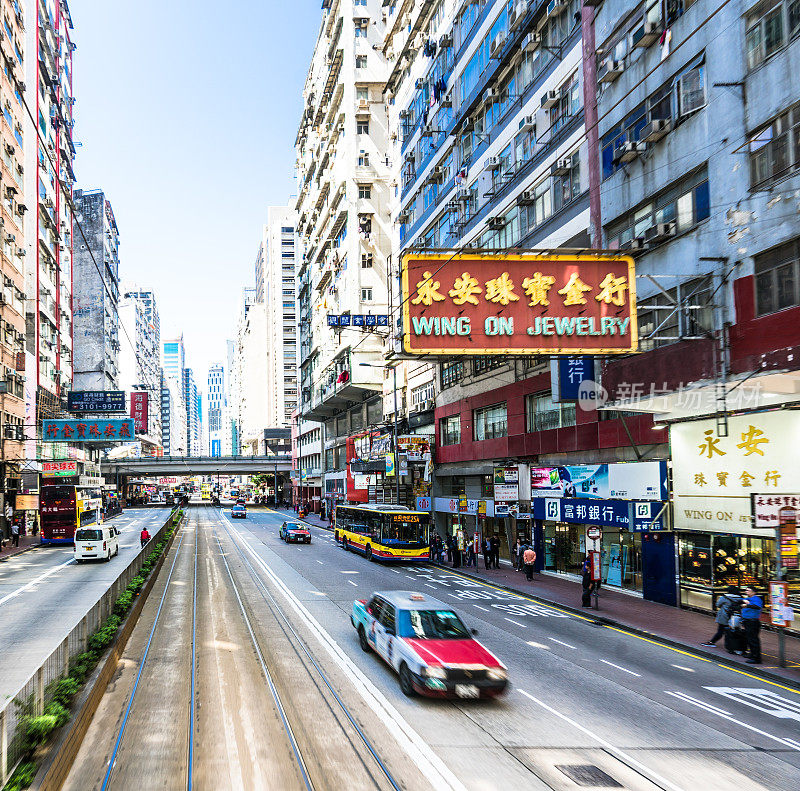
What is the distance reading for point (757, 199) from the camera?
2008 cm

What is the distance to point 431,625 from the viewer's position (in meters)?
14.7

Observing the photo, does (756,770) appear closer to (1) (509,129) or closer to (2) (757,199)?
(2) (757,199)

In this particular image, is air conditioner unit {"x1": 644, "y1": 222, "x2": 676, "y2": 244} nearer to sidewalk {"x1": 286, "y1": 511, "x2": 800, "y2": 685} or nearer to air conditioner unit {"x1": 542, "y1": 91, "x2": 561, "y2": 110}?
air conditioner unit {"x1": 542, "y1": 91, "x2": 561, "y2": 110}

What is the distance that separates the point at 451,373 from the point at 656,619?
27.0m

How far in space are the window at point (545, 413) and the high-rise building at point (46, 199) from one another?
152ft

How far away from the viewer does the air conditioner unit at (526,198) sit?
35.2 m

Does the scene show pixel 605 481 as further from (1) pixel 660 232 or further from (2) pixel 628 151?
(2) pixel 628 151

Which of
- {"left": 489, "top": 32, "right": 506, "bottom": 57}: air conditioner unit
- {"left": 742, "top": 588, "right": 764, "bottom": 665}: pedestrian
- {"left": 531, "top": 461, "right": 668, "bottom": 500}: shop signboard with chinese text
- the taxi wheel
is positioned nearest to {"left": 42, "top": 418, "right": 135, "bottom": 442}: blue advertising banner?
{"left": 531, "top": 461, "right": 668, "bottom": 500}: shop signboard with chinese text

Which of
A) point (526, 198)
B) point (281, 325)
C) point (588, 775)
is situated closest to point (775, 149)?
point (588, 775)

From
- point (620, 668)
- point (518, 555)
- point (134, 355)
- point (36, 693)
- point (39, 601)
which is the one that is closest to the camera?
point (36, 693)

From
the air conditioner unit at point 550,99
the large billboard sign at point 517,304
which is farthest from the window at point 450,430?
the large billboard sign at point 517,304

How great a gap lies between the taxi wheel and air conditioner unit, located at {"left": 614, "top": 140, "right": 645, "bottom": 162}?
1958 cm

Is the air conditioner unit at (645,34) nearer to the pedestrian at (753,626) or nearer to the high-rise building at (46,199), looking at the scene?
the pedestrian at (753,626)

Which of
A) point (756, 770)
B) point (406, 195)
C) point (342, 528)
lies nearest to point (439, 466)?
point (342, 528)
